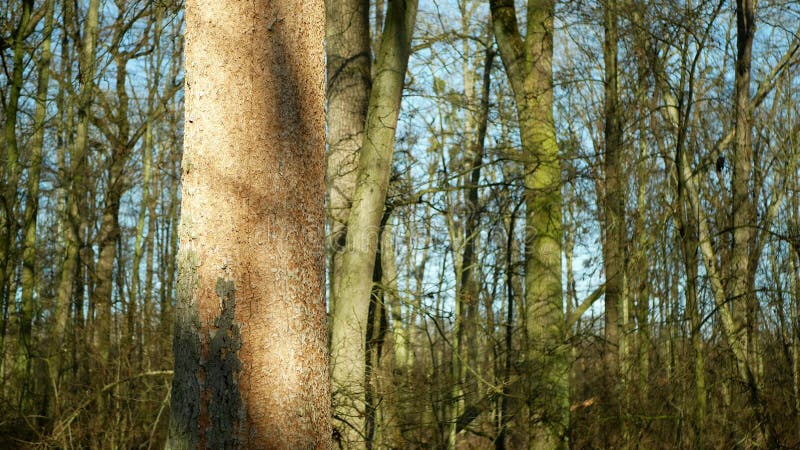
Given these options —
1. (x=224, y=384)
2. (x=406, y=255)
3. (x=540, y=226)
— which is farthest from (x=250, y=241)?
(x=406, y=255)

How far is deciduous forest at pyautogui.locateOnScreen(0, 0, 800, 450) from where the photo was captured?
2.79m

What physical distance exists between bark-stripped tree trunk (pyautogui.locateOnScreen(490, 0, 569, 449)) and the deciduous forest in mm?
26

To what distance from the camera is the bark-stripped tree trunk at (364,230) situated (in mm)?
5723

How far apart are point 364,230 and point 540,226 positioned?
259cm

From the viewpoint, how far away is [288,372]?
276 centimetres

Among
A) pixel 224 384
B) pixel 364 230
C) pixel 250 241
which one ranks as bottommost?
pixel 224 384

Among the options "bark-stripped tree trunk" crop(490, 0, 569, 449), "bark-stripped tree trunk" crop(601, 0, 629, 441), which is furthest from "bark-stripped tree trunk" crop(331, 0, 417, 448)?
"bark-stripped tree trunk" crop(601, 0, 629, 441)

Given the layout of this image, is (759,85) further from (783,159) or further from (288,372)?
(288,372)

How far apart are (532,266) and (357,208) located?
103 inches

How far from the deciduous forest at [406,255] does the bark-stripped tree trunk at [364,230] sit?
0.06 feet

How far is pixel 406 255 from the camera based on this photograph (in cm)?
1073

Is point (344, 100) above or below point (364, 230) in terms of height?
above

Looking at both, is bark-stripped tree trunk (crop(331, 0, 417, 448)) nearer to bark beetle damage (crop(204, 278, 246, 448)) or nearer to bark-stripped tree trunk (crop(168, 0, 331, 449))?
bark-stripped tree trunk (crop(168, 0, 331, 449))

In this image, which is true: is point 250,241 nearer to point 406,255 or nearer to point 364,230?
point 364,230
